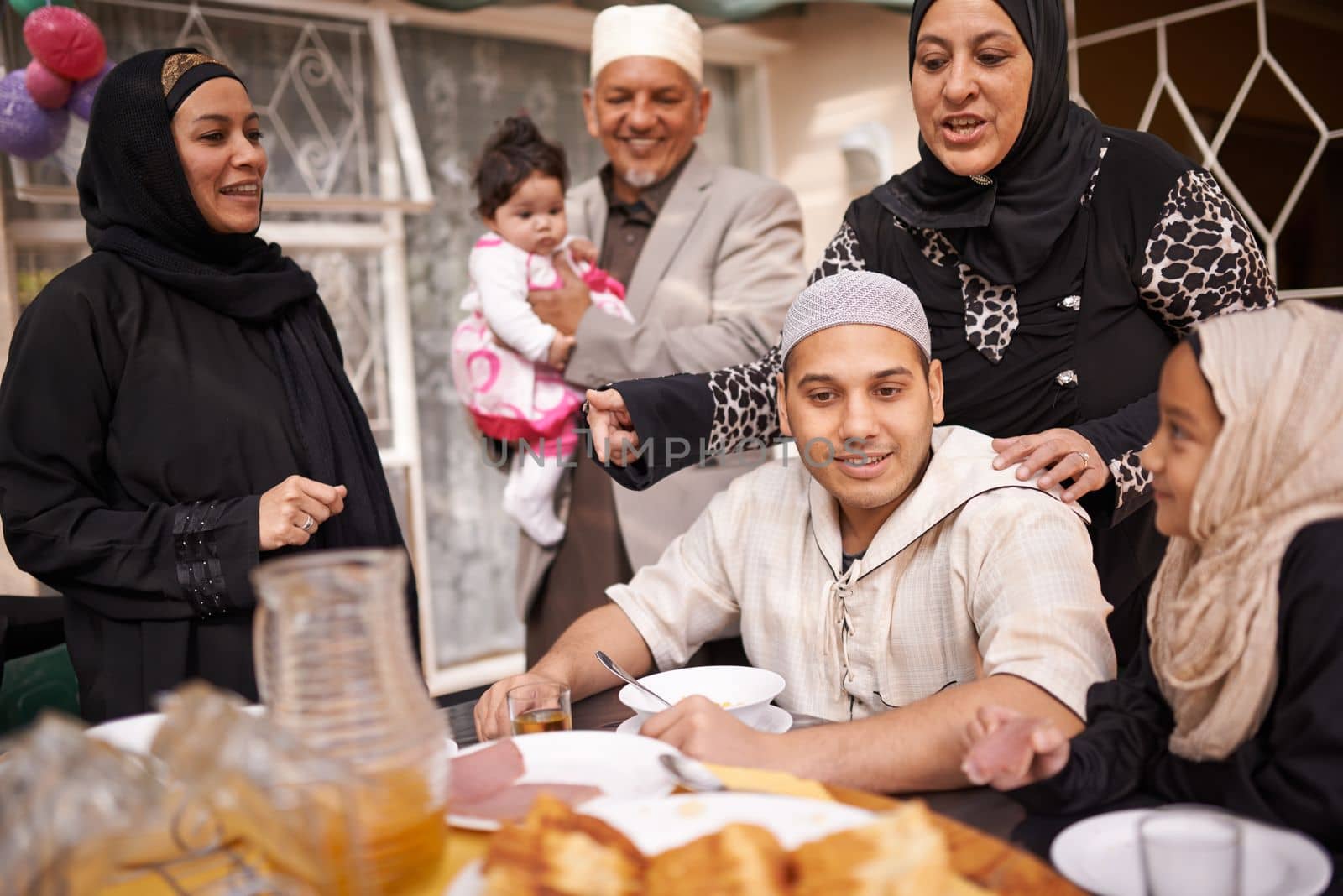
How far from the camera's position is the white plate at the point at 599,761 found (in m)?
1.20

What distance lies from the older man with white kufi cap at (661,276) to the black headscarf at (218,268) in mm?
659

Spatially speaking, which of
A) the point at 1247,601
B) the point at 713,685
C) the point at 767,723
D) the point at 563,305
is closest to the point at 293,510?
the point at 713,685

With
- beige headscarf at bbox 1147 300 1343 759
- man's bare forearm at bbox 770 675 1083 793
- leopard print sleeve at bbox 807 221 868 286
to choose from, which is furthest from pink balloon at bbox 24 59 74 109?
beige headscarf at bbox 1147 300 1343 759

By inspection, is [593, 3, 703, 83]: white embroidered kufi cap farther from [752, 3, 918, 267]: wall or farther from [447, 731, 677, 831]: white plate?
[752, 3, 918, 267]: wall

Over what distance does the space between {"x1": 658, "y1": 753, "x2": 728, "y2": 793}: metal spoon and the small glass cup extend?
1.37 ft

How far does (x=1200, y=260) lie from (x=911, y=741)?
1.02 m

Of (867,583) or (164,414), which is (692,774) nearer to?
(867,583)

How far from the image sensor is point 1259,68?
12.1 ft

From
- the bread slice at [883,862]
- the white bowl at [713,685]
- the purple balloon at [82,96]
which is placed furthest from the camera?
the purple balloon at [82,96]

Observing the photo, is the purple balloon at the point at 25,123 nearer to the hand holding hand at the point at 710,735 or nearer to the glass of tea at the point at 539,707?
the glass of tea at the point at 539,707

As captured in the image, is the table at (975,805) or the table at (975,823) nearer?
the table at (975,823)

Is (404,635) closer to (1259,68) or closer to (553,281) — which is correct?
(553,281)

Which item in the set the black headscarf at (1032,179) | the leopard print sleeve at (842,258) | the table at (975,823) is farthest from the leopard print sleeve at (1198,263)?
the table at (975,823)

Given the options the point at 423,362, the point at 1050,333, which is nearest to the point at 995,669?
the point at 1050,333
